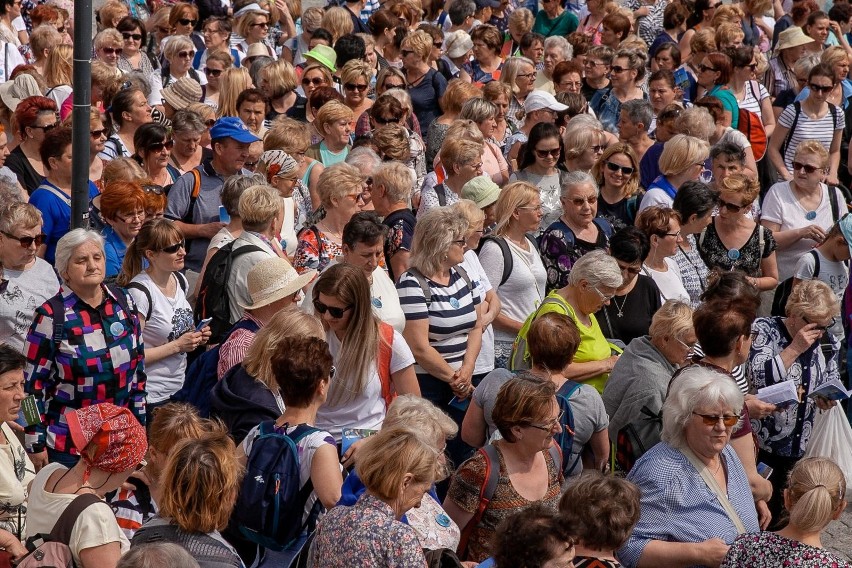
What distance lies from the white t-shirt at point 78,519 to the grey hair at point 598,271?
2.93m

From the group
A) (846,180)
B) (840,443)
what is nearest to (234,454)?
(840,443)

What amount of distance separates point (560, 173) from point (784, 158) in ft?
10.3

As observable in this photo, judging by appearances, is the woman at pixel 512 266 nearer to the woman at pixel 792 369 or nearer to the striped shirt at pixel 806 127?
the woman at pixel 792 369

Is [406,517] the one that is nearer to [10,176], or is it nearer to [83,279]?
[83,279]

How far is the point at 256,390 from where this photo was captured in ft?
16.3

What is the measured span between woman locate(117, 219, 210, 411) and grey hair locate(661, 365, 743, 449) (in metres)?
2.48

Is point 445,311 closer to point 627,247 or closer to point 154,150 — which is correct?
point 627,247

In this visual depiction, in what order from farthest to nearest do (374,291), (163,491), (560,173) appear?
(560,173) < (374,291) < (163,491)

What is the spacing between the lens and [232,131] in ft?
25.8

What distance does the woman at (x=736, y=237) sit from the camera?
8.02 m

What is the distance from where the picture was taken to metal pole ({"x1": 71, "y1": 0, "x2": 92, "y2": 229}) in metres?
5.71

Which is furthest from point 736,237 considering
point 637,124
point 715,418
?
point 715,418

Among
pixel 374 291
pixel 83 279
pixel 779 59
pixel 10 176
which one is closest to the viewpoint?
pixel 83 279

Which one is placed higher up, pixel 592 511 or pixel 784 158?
pixel 592 511
